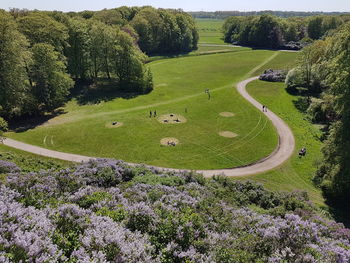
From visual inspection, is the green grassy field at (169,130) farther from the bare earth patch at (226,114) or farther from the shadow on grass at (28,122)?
the shadow on grass at (28,122)

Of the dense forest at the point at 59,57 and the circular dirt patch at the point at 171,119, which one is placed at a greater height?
the dense forest at the point at 59,57

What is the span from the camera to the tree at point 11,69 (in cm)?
5109

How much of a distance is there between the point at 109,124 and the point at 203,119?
1870 cm

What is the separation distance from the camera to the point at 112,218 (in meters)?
12.8

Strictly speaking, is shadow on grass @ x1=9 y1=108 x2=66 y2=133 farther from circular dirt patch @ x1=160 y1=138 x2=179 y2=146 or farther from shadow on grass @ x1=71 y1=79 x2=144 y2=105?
circular dirt patch @ x1=160 y1=138 x2=179 y2=146

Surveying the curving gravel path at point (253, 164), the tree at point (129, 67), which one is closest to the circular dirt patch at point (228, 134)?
the curving gravel path at point (253, 164)

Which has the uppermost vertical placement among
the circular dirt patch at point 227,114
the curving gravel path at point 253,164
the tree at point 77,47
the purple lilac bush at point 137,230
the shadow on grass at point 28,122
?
the tree at point 77,47

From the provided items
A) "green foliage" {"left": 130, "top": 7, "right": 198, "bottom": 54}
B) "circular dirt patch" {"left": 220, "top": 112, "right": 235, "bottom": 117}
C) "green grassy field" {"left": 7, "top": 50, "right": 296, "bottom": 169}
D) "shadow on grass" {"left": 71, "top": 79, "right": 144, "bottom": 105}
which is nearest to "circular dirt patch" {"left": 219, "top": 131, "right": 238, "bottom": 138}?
"green grassy field" {"left": 7, "top": 50, "right": 296, "bottom": 169}

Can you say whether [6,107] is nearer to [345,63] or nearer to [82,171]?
[82,171]

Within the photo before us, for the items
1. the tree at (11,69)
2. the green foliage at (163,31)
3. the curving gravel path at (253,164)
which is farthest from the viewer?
the green foliage at (163,31)

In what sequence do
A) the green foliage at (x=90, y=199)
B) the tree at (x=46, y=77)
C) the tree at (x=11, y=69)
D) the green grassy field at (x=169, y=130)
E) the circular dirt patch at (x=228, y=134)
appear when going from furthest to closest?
the tree at (x=46, y=77), the tree at (x=11, y=69), the circular dirt patch at (x=228, y=134), the green grassy field at (x=169, y=130), the green foliage at (x=90, y=199)

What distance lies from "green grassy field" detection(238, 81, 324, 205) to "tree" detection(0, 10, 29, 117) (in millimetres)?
43595

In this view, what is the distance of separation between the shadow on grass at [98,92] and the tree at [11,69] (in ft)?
48.1

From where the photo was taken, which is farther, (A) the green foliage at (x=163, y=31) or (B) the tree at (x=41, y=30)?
(A) the green foliage at (x=163, y=31)
